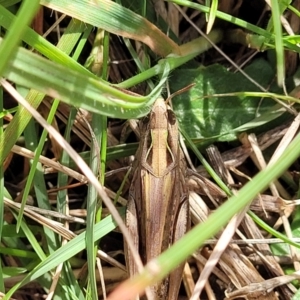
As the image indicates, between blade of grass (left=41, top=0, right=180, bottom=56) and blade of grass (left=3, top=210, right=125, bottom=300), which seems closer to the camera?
blade of grass (left=41, top=0, right=180, bottom=56)

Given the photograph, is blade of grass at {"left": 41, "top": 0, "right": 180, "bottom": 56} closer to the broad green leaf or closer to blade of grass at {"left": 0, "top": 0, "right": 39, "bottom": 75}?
the broad green leaf

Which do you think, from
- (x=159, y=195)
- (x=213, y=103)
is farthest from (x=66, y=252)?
(x=213, y=103)

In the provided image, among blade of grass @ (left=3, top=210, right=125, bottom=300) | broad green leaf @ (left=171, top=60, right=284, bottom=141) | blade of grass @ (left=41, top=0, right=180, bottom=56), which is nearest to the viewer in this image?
blade of grass @ (left=41, top=0, right=180, bottom=56)

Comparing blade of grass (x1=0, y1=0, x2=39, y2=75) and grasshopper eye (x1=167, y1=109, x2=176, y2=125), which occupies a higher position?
grasshopper eye (x1=167, y1=109, x2=176, y2=125)

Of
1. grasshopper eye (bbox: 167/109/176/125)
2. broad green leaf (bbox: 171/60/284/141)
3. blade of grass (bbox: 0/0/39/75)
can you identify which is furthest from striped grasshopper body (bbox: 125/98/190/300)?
blade of grass (bbox: 0/0/39/75)

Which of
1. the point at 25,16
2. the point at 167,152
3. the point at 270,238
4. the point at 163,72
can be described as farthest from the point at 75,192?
the point at 25,16

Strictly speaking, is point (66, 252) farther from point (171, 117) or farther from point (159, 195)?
point (171, 117)

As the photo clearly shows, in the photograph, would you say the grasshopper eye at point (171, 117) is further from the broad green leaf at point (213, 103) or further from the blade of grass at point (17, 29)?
the blade of grass at point (17, 29)

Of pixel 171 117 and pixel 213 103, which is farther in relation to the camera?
pixel 213 103

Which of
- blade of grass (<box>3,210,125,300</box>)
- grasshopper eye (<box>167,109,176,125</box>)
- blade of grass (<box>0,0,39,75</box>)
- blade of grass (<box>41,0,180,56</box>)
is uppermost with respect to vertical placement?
blade of grass (<box>41,0,180,56</box>)

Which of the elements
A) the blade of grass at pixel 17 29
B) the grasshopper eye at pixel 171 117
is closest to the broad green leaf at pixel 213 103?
the grasshopper eye at pixel 171 117
